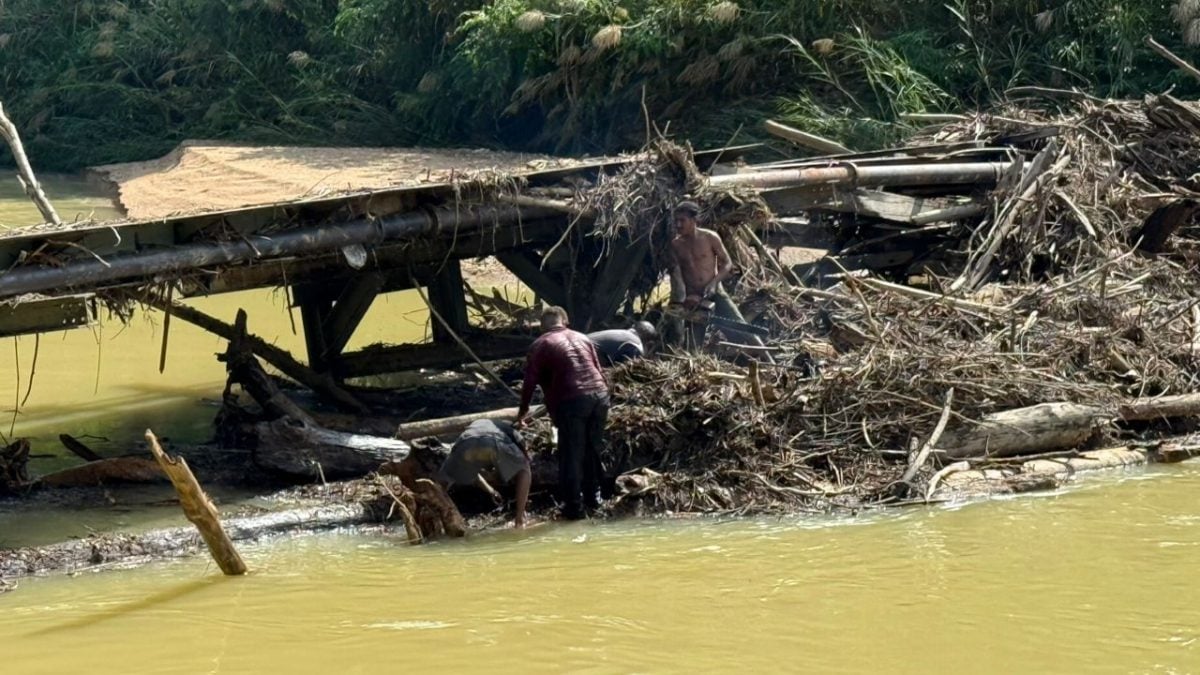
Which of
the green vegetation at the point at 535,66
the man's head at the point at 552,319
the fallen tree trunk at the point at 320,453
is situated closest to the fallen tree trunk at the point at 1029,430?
the man's head at the point at 552,319

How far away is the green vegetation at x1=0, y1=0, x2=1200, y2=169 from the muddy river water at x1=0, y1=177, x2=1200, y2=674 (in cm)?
1146

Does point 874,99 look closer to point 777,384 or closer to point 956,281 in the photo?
point 956,281

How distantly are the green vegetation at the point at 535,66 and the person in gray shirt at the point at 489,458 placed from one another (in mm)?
10941

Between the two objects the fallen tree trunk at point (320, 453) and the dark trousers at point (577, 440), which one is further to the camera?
the fallen tree trunk at point (320, 453)

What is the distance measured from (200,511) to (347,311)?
4.41 meters

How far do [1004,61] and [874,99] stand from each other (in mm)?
1906

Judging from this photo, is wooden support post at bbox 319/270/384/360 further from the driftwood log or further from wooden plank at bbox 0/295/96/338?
wooden plank at bbox 0/295/96/338

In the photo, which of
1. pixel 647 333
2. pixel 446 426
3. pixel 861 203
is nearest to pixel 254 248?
pixel 446 426

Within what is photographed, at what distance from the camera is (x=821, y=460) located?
1036cm

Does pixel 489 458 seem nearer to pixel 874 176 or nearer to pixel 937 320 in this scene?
pixel 937 320

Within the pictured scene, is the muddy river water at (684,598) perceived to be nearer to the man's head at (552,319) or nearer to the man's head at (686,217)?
the man's head at (552,319)

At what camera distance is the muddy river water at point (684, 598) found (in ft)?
24.4

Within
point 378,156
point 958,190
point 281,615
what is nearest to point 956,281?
point 958,190

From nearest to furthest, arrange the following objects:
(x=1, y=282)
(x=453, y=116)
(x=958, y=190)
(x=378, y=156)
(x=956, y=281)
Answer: (x=1, y=282)
(x=956, y=281)
(x=958, y=190)
(x=378, y=156)
(x=453, y=116)
